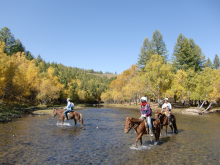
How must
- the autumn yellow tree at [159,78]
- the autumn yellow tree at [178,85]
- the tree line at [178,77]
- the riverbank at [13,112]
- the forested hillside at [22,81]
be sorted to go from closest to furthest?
1. the riverbank at [13,112]
2. the forested hillside at [22,81]
3. the tree line at [178,77]
4. the autumn yellow tree at [178,85]
5. the autumn yellow tree at [159,78]

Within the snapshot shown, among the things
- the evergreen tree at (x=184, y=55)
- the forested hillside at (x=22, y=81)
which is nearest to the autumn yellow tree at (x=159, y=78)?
the evergreen tree at (x=184, y=55)

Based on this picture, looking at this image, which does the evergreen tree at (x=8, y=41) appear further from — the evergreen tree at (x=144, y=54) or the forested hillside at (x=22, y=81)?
the evergreen tree at (x=144, y=54)

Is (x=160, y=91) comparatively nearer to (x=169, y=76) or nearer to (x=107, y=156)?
(x=169, y=76)

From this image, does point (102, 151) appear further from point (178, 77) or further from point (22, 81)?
point (178, 77)

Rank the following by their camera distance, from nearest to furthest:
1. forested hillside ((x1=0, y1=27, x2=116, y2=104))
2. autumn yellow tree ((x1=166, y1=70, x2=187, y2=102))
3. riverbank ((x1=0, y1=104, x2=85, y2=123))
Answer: riverbank ((x1=0, y1=104, x2=85, y2=123)), forested hillside ((x1=0, y1=27, x2=116, y2=104)), autumn yellow tree ((x1=166, y1=70, x2=187, y2=102))

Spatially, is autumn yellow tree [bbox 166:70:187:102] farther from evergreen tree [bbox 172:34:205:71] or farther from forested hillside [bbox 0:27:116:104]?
forested hillside [bbox 0:27:116:104]

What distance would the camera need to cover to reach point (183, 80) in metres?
50.5

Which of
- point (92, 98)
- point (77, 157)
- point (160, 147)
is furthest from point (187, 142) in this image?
point (92, 98)

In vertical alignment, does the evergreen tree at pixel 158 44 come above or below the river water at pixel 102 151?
above

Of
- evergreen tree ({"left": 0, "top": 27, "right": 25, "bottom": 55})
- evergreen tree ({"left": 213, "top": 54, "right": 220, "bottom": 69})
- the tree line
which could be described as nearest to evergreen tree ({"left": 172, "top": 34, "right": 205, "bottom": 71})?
the tree line

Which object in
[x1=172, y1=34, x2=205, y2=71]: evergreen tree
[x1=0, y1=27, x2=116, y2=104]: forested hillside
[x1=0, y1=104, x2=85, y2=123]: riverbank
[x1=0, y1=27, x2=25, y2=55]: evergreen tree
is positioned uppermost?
[x1=0, y1=27, x2=25, y2=55]: evergreen tree

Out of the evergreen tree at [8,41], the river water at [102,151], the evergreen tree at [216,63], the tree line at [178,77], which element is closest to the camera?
the river water at [102,151]

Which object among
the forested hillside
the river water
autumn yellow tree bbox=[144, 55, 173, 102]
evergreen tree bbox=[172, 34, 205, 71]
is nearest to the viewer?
the river water

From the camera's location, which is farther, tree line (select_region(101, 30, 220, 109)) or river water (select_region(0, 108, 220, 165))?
tree line (select_region(101, 30, 220, 109))
